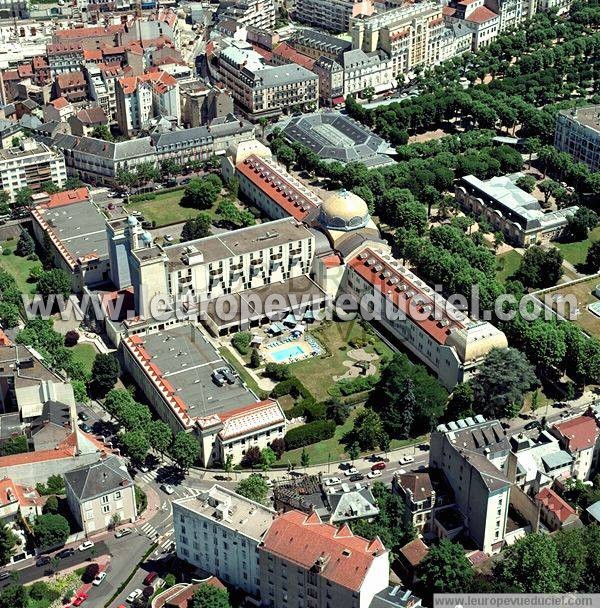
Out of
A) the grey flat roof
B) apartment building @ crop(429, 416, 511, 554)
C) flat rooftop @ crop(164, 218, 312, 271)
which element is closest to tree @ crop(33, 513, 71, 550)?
apartment building @ crop(429, 416, 511, 554)

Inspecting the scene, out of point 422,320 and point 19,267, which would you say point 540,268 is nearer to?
point 422,320

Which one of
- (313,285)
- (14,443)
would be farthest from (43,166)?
(14,443)

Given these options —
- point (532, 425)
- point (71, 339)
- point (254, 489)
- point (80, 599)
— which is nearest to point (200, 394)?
point (254, 489)

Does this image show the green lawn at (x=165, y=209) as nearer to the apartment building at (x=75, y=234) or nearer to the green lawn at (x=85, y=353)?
the apartment building at (x=75, y=234)

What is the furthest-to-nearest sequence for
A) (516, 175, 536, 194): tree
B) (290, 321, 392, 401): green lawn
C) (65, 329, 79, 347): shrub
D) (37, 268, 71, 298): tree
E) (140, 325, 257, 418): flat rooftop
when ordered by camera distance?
(516, 175, 536, 194): tree
(37, 268, 71, 298): tree
(65, 329, 79, 347): shrub
(290, 321, 392, 401): green lawn
(140, 325, 257, 418): flat rooftop

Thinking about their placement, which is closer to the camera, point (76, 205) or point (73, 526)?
point (73, 526)

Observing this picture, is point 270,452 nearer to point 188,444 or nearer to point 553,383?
point 188,444

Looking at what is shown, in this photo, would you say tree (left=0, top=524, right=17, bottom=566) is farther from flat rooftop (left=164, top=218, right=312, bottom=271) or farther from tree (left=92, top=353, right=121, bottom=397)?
flat rooftop (left=164, top=218, right=312, bottom=271)
